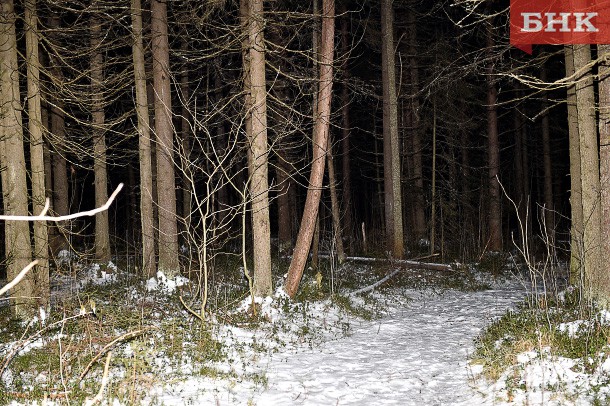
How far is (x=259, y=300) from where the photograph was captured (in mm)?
10273

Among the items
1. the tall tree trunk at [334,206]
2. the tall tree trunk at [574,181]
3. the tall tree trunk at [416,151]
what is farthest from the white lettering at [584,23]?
the tall tree trunk at [416,151]

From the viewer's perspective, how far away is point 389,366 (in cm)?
794

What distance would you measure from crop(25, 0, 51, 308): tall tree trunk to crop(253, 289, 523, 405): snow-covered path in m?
4.61

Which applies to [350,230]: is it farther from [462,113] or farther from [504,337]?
[504,337]

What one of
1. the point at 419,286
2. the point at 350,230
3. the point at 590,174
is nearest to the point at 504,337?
the point at 590,174

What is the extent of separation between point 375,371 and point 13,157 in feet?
23.6

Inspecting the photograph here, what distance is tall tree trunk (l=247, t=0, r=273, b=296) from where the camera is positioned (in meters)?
10.1

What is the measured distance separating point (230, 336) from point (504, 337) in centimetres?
449

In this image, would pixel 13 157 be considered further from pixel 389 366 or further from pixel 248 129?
pixel 389 366

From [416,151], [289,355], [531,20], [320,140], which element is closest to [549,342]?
[289,355]

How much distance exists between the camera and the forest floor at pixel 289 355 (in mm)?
6199

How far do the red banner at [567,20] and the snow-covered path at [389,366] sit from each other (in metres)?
5.56

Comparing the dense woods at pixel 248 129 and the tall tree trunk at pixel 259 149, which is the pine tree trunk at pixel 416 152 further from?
the tall tree trunk at pixel 259 149

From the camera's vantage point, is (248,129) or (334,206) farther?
(334,206)
